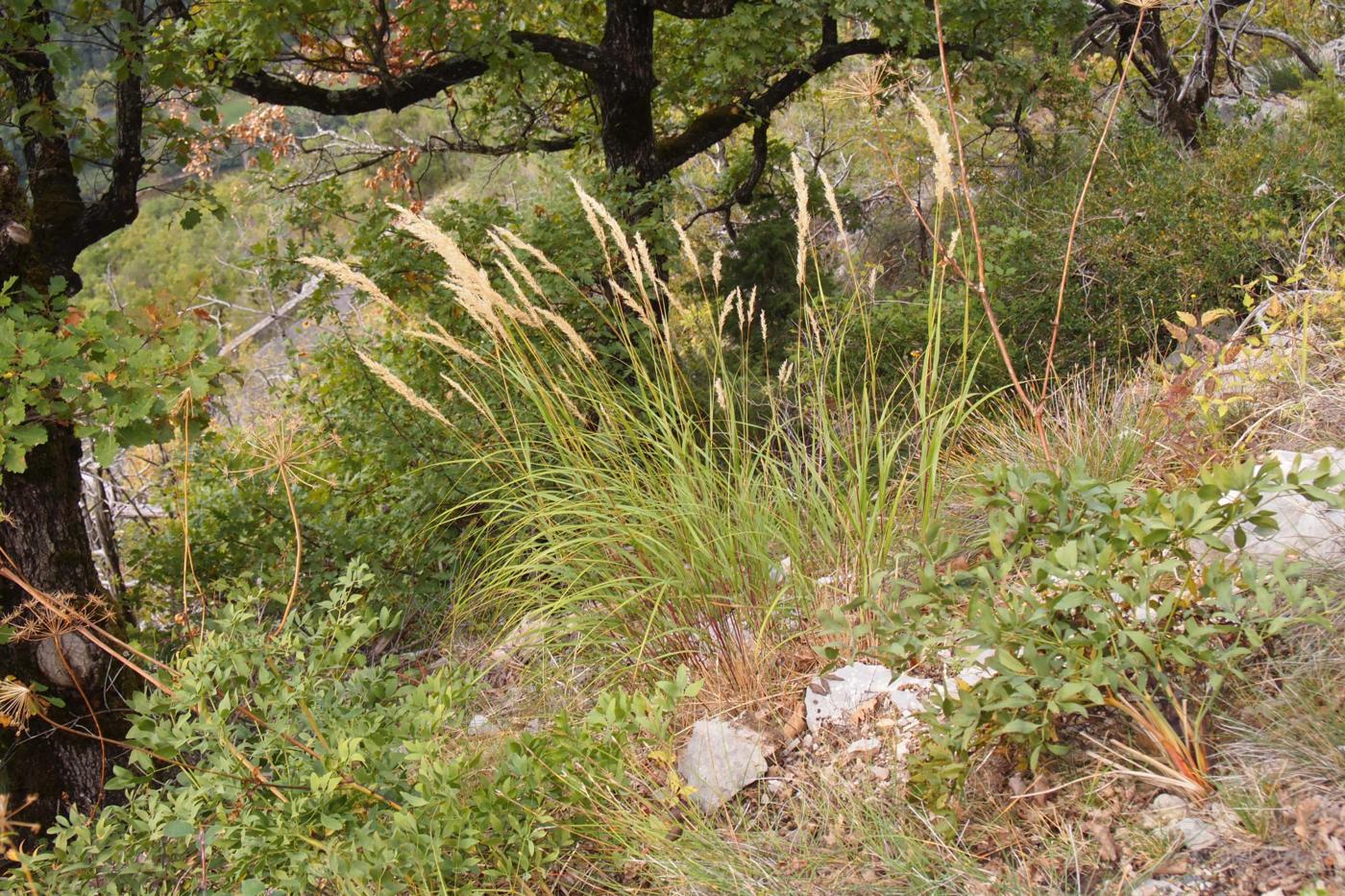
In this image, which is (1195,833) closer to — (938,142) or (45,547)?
(938,142)

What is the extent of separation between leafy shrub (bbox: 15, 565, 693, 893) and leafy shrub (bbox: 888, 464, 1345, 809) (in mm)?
647

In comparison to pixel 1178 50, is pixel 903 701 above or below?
below

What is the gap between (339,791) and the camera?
234 centimetres

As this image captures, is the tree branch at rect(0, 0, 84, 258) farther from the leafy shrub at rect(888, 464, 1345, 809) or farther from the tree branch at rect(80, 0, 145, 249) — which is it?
the leafy shrub at rect(888, 464, 1345, 809)

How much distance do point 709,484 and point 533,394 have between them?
58 cm

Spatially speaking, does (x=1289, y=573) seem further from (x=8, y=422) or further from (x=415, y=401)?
(x=8, y=422)

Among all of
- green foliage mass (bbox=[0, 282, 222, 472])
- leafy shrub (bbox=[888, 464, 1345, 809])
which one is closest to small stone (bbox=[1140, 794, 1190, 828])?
leafy shrub (bbox=[888, 464, 1345, 809])

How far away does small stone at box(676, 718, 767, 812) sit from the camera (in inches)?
98.9

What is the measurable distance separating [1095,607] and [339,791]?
165 centimetres

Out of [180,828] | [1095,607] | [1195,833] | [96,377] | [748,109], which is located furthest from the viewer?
[748,109]

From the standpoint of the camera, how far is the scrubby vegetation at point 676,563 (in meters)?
2.06

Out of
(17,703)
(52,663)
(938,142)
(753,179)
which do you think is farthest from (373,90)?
(938,142)

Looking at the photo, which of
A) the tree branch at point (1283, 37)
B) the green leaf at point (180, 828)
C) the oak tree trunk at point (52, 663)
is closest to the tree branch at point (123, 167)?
the oak tree trunk at point (52, 663)

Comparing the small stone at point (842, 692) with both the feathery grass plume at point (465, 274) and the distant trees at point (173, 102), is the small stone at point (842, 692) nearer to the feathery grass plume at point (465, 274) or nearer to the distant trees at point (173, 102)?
the feathery grass plume at point (465, 274)
